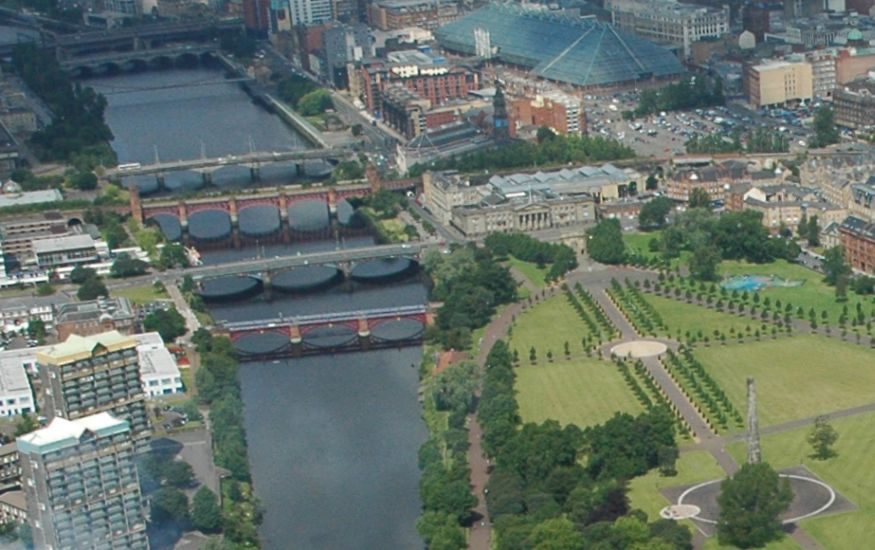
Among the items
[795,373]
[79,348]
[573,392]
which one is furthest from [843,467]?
Answer: [79,348]

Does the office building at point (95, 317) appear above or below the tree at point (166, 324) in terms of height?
above

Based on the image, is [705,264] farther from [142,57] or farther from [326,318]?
[142,57]

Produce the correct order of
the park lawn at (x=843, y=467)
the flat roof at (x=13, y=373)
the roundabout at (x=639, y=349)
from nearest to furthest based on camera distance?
the park lawn at (x=843, y=467) < the flat roof at (x=13, y=373) < the roundabout at (x=639, y=349)

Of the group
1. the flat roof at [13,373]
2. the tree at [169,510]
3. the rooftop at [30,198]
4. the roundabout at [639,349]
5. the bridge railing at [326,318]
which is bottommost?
the roundabout at [639,349]

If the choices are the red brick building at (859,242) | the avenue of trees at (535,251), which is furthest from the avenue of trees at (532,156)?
the red brick building at (859,242)

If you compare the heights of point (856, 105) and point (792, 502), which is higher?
point (856, 105)

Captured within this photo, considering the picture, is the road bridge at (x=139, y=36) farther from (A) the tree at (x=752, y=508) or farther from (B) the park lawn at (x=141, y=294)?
(A) the tree at (x=752, y=508)

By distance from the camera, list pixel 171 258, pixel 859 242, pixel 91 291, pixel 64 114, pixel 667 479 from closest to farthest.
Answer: pixel 667 479 → pixel 91 291 → pixel 859 242 → pixel 171 258 → pixel 64 114
